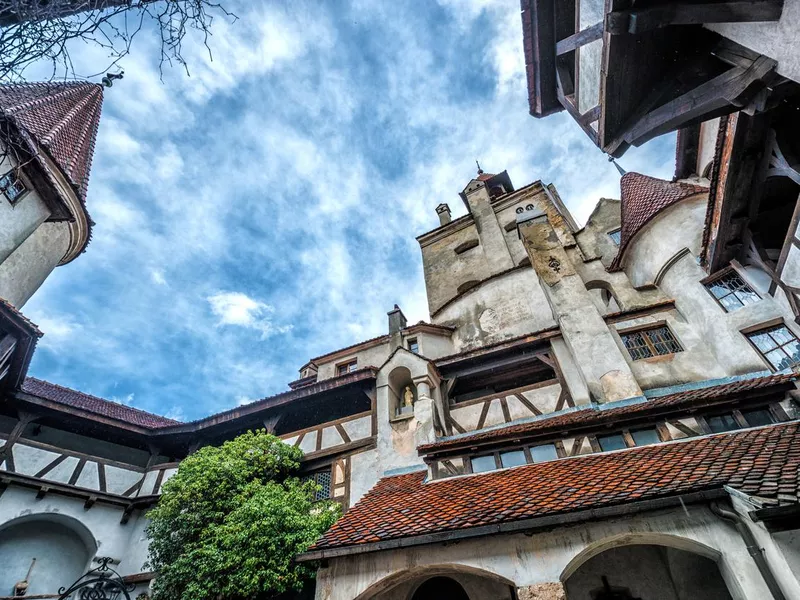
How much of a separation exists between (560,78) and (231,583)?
11.3 meters

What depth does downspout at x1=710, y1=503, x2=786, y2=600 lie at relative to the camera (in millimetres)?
4322

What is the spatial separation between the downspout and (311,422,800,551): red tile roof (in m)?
0.33

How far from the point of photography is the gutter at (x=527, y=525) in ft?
16.2

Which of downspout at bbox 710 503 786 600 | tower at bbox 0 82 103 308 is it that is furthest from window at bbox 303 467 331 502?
tower at bbox 0 82 103 308

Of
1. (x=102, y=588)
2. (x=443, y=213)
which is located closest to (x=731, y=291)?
(x=443, y=213)

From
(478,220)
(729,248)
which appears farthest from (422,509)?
(478,220)

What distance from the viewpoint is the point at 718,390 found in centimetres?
758

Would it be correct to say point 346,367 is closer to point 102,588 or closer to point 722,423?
point 102,588

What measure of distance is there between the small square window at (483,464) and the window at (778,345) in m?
6.98

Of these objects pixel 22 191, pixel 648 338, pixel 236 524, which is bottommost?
pixel 236 524

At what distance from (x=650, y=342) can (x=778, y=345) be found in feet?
8.68

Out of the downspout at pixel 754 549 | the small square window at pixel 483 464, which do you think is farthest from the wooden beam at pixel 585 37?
the small square window at pixel 483 464

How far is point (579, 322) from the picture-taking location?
36.8 feet

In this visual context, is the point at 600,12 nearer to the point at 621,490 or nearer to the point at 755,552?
the point at 621,490
